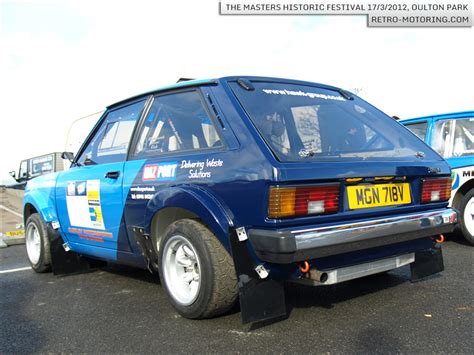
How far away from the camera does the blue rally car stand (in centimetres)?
240

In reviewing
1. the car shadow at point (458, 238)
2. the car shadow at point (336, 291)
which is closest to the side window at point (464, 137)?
the car shadow at point (458, 238)

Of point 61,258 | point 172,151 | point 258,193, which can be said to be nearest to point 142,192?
point 172,151

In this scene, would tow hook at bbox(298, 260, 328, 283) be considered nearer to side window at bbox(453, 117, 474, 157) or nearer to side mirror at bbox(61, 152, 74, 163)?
side mirror at bbox(61, 152, 74, 163)

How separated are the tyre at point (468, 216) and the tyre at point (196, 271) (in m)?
3.97

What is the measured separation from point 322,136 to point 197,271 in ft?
4.38

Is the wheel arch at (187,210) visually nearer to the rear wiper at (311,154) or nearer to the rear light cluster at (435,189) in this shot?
the rear wiper at (311,154)

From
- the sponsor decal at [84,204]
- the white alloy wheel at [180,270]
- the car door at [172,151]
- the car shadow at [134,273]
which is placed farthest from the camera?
the car shadow at [134,273]

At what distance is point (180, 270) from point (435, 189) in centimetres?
195

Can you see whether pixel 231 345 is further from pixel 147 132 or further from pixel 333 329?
pixel 147 132

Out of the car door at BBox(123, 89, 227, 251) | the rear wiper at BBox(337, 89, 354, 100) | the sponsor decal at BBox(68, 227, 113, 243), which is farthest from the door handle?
the rear wiper at BBox(337, 89, 354, 100)

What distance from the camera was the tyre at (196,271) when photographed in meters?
2.60

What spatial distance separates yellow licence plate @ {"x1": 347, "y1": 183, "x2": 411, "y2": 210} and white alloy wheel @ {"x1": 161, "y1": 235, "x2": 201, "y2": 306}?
Result: 3.74 ft

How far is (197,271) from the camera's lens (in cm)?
289

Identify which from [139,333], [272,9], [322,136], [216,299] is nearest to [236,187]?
[216,299]
